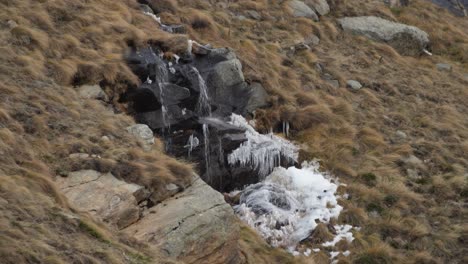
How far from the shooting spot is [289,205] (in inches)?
480

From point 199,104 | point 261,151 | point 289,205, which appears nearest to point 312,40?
Answer: point 199,104

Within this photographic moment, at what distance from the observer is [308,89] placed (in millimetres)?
16156

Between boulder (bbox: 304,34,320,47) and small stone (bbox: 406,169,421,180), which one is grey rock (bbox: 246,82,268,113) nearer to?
small stone (bbox: 406,169,421,180)

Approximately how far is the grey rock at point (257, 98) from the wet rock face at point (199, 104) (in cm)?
2

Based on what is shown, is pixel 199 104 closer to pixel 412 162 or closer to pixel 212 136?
pixel 212 136

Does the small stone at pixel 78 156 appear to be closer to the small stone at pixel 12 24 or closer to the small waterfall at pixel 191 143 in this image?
the small waterfall at pixel 191 143

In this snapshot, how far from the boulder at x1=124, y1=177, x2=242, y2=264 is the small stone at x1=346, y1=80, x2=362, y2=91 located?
8261 millimetres

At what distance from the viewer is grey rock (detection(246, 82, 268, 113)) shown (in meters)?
14.4

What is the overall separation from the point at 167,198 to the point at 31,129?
2360mm

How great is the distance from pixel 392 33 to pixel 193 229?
1377 cm

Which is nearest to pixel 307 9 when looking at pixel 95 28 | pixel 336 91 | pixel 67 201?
pixel 336 91

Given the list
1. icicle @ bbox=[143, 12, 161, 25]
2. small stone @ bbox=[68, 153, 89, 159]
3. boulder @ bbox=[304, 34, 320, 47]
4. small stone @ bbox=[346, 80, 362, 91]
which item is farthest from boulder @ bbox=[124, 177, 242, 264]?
boulder @ bbox=[304, 34, 320, 47]

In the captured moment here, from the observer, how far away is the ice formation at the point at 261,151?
12797 millimetres

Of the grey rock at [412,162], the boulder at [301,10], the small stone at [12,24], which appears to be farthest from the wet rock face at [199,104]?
the boulder at [301,10]
